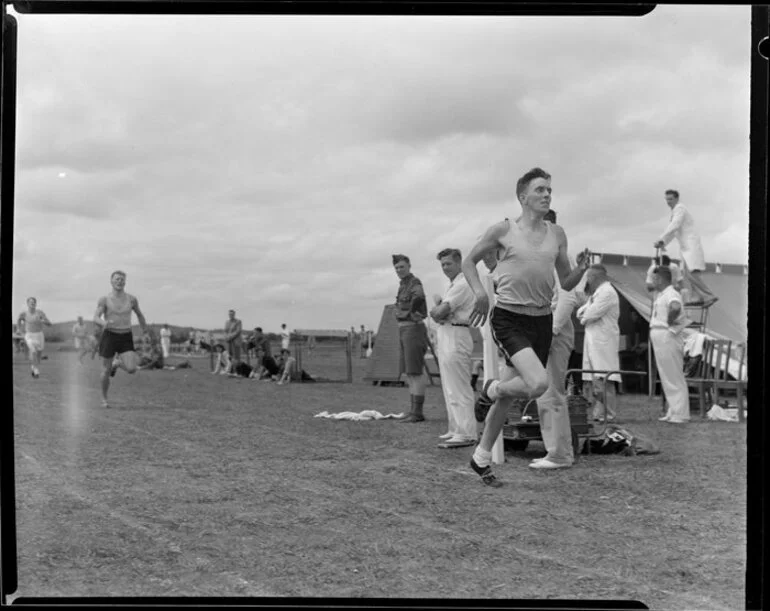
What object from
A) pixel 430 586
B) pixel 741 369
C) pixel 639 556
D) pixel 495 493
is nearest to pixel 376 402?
pixel 495 493

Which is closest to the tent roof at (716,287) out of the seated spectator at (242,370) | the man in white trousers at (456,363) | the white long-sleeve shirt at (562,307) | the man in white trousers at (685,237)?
the man in white trousers at (685,237)

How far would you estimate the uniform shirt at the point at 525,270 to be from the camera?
238cm

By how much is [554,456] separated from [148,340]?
129 centimetres

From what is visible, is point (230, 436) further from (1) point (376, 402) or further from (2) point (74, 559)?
(2) point (74, 559)

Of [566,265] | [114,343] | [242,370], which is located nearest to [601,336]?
[566,265]

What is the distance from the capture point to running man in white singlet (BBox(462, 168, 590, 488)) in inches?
92.2

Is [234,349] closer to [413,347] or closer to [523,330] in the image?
[413,347]

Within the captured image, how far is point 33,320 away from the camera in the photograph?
86.7 inches

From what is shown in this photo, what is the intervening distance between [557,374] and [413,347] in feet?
1.41

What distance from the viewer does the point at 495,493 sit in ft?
8.20

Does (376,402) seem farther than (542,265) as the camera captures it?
Yes

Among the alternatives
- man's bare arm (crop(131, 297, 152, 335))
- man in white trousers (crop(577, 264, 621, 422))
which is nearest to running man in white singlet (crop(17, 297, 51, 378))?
man's bare arm (crop(131, 297, 152, 335))

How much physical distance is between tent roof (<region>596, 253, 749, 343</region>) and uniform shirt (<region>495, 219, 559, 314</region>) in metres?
0.15

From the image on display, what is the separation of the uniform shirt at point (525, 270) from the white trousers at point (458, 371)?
195 mm
